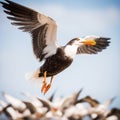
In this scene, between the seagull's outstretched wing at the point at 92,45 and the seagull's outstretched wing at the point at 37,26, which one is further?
the seagull's outstretched wing at the point at 92,45

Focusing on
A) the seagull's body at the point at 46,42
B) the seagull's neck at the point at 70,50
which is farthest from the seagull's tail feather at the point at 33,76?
the seagull's neck at the point at 70,50

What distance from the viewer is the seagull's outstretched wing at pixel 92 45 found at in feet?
7.61

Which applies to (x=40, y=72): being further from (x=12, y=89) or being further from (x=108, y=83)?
(x=108, y=83)

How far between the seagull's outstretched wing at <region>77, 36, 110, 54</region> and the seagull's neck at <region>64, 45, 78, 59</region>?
0.03 m

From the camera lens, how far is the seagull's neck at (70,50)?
89.9 inches

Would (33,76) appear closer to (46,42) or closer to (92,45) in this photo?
(46,42)

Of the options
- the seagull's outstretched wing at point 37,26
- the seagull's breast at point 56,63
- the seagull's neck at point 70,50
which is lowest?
the seagull's breast at point 56,63

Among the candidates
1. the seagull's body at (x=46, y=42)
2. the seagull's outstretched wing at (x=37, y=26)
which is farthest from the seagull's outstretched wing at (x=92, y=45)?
the seagull's outstretched wing at (x=37, y=26)

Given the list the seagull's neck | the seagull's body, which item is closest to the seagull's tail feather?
the seagull's body

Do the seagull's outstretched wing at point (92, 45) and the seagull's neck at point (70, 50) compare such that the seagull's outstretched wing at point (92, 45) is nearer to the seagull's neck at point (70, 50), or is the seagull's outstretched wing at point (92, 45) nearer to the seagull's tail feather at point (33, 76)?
the seagull's neck at point (70, 50)

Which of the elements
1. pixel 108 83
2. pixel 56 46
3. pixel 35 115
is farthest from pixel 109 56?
pixel 35 115

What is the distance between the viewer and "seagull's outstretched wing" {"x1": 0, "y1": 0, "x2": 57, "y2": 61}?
7.27 ft

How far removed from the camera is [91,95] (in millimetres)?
2355

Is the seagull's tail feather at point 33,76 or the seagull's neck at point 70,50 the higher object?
the seagull's neck at point 70,50
